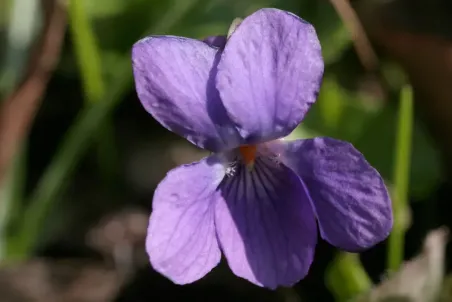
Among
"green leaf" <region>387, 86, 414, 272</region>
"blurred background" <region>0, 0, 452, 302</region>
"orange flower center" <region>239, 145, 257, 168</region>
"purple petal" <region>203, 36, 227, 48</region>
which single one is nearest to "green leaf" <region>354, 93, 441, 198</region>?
"blurred background" <region>0, 0, 452, 302</region>

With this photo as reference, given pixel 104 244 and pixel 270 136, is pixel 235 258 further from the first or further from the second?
pixel 104 244

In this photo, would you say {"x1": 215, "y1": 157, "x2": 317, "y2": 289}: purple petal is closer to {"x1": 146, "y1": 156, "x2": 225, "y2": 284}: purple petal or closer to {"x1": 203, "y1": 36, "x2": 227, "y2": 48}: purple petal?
{"x1": 146, "y1": 156, "x2": 225, "y2": 284}: purple petal

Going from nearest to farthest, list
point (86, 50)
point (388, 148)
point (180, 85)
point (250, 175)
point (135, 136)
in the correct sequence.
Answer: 1. point (180, 85)
2. point (250, 175)
3. point (86, 50)
4. point (388, 148)
5. point (135, 136)

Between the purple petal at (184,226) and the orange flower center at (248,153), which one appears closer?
the purple petal at (184,226)

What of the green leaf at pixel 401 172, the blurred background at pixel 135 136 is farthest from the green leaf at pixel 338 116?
the green leaf at pixel 401 172

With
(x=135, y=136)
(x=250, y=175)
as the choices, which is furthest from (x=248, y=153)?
(x=135, y=136)

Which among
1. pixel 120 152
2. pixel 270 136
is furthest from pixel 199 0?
pixel 270 136

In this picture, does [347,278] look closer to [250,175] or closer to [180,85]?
[250,175]

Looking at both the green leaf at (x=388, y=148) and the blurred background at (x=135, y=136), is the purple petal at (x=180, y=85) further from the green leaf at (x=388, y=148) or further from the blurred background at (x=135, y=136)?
the green leaf at (x=388, y=148)
